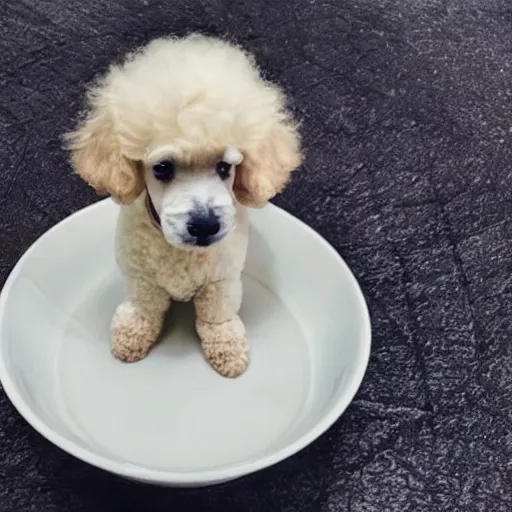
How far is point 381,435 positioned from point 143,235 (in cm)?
39

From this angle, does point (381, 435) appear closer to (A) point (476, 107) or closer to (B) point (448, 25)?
(A) point (476, 107)

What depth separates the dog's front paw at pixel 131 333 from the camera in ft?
3.35

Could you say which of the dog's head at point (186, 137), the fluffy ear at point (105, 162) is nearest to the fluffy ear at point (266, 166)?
the dog's head at point (186, 137)

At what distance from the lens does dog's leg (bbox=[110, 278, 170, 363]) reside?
100 cm

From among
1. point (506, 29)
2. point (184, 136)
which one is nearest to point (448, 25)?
point (506, 29)

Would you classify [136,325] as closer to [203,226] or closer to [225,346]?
[225,346]

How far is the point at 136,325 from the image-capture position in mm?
1021

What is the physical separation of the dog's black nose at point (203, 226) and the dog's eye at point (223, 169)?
0.05 metres

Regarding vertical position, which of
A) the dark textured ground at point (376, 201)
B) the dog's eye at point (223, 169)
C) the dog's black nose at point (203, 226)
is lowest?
the dark textured ground at point (376, 201)

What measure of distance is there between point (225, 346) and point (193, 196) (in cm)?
27

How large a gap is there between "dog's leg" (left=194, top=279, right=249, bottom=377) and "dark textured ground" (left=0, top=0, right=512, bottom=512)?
134mm

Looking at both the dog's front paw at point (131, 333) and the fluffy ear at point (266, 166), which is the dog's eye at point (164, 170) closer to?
the fluffy ear at point (266, 166)

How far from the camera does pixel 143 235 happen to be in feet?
3.01

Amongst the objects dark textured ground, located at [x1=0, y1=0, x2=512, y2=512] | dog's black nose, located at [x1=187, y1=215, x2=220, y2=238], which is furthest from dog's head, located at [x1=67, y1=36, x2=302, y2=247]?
dark textured ground, located at [x1=0, y1=0, x2=512, y2=512]
